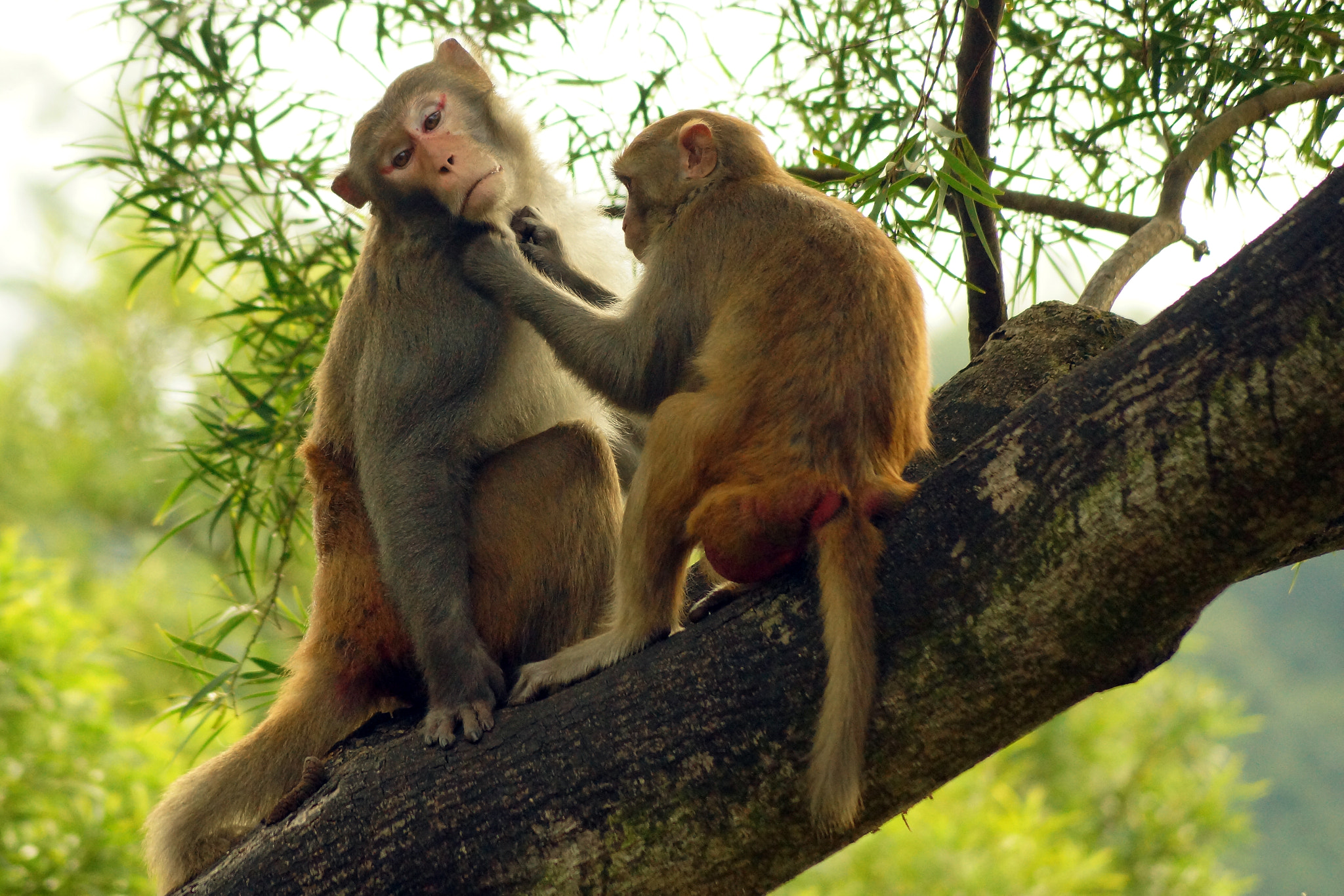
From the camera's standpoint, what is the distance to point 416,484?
2.58 metres

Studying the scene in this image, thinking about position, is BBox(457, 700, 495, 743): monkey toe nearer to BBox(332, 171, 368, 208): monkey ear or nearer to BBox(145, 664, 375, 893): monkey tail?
BBox(145, 664, 375, 893): monkey tail

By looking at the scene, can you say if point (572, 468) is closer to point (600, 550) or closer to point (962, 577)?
point (600, 550)

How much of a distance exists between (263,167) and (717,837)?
3074 mm

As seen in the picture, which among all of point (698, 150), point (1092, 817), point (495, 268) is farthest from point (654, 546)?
point (1092, 817)

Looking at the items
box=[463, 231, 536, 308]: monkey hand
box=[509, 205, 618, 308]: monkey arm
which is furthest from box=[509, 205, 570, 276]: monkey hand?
box=[463, 231, 536, 308]: monkey hand

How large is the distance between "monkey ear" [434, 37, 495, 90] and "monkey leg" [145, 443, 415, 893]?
1199mm

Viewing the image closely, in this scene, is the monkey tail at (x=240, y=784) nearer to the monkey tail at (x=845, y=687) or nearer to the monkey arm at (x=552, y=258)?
the monkey arm at (x=552, y=258)

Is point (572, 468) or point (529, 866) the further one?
Answer: point (572, 468)

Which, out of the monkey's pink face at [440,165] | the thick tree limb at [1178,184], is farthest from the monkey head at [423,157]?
the thick tree limb at [1178,184]

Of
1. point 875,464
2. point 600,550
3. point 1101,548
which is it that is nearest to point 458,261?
point 600,550

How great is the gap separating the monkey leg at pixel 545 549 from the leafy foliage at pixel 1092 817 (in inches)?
222

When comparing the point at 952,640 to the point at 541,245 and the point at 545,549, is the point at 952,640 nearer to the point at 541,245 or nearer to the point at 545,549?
the point at 545,549

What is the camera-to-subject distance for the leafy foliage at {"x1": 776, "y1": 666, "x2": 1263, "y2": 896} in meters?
9.85

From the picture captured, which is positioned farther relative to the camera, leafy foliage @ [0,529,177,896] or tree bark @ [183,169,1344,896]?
leafy foliage @ [0,529,177,896]
